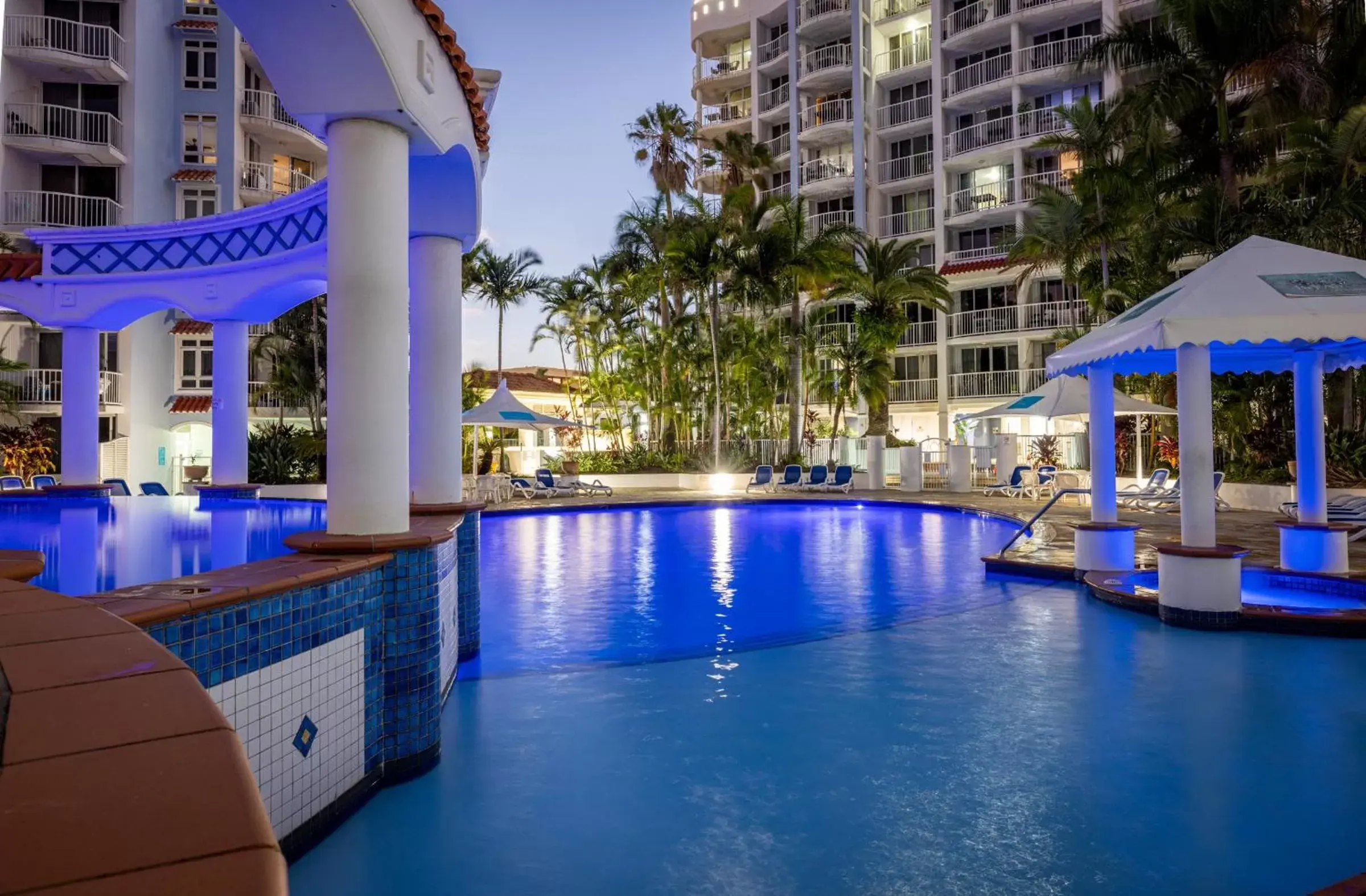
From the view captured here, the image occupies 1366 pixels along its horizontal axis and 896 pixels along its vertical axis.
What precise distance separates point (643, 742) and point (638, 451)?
2437 cm

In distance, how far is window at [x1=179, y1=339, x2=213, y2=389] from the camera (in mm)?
25984

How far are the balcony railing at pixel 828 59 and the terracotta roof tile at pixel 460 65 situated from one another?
108ft

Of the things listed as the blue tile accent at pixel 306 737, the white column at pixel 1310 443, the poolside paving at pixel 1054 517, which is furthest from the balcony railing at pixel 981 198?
the blue tile accent at pixel 306 737

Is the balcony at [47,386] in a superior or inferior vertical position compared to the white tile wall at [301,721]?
superior

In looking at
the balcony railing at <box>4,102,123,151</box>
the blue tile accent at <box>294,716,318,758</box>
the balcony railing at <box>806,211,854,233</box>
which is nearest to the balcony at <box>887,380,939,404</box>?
the balcony railing at <box>806,211,854,233</box>

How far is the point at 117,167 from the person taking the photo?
24.8 meters

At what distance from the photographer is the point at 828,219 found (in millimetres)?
37781

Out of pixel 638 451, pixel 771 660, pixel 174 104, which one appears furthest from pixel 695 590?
pixel 174 104

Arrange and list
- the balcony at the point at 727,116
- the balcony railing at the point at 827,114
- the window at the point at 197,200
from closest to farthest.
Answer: the window at the point at 197,200 < the balcony railing at the point at 827,114 < the balcony at the point at 727,116

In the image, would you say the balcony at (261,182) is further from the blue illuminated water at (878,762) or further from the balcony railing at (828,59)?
the blue illuminated water at (878,762)

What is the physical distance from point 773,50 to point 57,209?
2912 centimetres

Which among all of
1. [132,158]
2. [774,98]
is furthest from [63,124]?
[774,98]

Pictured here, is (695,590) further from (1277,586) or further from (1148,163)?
(1148,163)

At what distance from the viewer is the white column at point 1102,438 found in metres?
10.1
